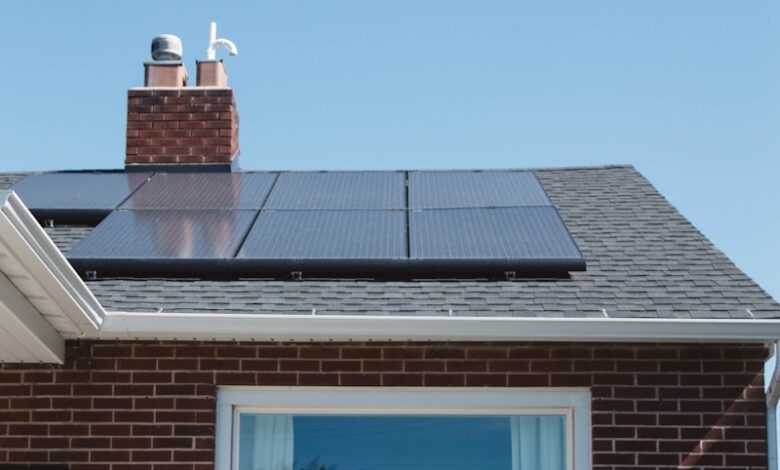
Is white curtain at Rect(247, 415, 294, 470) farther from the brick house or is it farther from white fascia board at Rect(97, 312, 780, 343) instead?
white fascia board at Rect(97, 312, 780, 343)

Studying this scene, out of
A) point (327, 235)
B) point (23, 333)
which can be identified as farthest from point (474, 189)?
point (23, 333)

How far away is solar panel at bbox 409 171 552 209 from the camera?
9859 millimetres

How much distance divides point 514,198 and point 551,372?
7.53 feet

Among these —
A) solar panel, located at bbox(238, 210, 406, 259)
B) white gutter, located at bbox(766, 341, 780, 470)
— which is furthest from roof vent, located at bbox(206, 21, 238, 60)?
white gutter, located at bbox(766, 341, 780, 470)

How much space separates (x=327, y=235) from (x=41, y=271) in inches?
107

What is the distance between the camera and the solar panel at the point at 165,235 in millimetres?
8562

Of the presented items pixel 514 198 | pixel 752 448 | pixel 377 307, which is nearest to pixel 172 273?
pixel 377 307

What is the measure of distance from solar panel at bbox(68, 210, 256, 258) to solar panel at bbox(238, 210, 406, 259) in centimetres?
15

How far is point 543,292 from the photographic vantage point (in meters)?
8.23

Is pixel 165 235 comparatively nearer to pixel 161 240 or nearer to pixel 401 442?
pixel 161 240

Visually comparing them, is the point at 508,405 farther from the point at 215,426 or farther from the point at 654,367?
the point at 215,426

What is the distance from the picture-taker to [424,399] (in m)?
8.09

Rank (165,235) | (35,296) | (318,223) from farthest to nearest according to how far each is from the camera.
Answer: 1. (318,223)
2. (165,235)
3. (35,296)

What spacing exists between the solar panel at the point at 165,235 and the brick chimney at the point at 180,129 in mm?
2200
